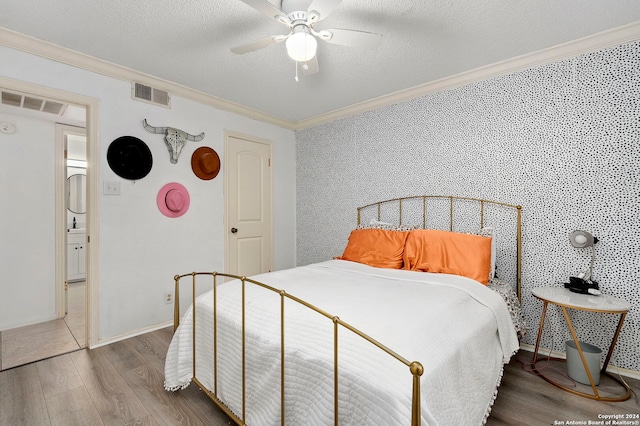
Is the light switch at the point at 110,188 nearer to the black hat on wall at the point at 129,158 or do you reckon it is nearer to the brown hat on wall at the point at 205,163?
the black hat on wall at the point at 129,158

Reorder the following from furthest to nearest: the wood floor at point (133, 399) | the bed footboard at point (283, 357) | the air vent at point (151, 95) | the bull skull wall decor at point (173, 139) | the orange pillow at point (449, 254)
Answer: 1. the bull skull wall decor at point (173, 139)
2. the air vent at point (151, 95)
3. the orange pillow at point (449, 254)
4. the wood floor at point (133, 399)
5. the bed footboard at point (283, 357)

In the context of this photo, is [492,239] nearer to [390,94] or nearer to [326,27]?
[390,94]

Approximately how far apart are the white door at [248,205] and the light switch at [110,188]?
3.59 feet

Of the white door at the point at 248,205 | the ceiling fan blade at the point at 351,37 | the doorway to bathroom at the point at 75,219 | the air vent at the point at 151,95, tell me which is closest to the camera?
the ceiling fan blade at the point at 351,37

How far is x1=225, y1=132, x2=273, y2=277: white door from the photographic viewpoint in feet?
11.6

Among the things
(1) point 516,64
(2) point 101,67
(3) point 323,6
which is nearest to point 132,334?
(2) point 101,67

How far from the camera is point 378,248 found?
273 centimetres

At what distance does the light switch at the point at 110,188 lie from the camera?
256 centimetres

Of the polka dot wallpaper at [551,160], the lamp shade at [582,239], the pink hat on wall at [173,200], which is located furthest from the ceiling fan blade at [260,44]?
the lamp shade at [582,239]

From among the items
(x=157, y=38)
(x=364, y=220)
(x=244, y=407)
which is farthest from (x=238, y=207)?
(x=244, y=407)

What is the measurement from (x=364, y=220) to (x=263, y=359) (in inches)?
91.3

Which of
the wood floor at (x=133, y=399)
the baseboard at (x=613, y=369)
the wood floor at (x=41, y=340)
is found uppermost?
the baseboard at (x=613, y=369)

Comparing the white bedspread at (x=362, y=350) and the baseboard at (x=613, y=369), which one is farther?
the baseboard at (x=613, y=369)

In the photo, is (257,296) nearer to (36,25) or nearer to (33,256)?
(36,25)
